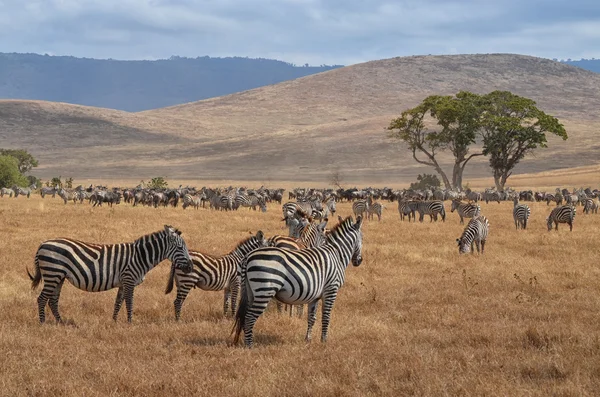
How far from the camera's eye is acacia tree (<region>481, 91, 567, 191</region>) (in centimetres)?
6638

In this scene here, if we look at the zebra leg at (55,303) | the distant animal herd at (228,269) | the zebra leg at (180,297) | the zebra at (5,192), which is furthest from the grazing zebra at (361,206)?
the zebra at (5,192)

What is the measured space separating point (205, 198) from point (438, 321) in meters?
39.6

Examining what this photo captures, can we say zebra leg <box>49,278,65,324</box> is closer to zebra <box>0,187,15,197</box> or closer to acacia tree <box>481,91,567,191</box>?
zebra <box>0,187,15,197</box>

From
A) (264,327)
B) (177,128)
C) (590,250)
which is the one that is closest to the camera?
(264,327)

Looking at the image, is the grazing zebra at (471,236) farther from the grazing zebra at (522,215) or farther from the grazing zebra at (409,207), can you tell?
the grazing zebra at (409,207)

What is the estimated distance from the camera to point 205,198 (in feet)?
166

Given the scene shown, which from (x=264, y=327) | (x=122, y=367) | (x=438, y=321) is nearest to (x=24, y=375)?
(x=122, y=367)

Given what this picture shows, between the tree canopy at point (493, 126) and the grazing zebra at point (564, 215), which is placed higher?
the tree canopy at point (493, 126)

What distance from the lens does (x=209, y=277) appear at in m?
12.1

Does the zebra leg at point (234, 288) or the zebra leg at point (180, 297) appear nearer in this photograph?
the zebra leg at point (180, 297)

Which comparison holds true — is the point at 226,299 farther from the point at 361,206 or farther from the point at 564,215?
the point at 361,206

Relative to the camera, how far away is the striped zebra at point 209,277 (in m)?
11.9

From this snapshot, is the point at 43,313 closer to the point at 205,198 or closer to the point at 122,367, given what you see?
the point at 122,367

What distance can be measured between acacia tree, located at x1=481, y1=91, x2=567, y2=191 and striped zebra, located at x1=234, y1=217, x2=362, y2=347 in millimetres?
58201
